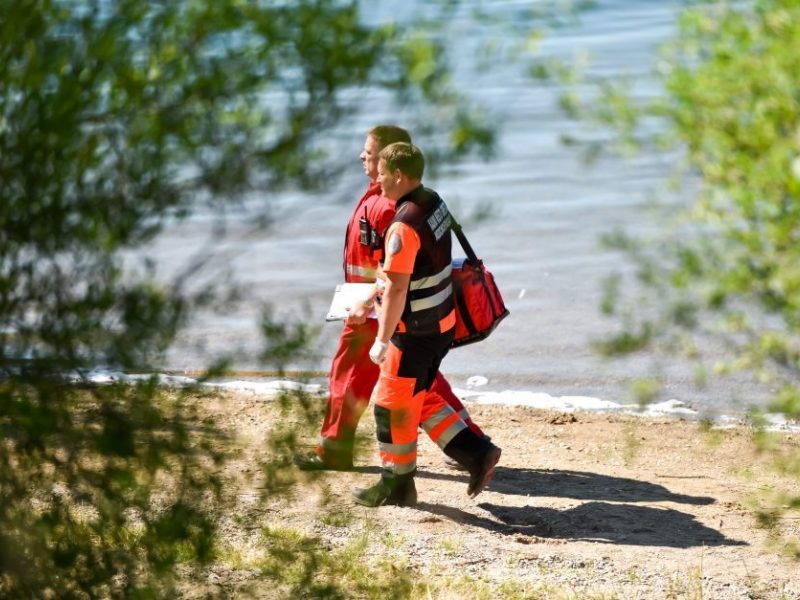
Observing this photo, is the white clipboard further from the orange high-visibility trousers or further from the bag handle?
the bag handle

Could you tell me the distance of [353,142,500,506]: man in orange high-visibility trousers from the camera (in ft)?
19.7

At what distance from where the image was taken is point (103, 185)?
3.26 metres

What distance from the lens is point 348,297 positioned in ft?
21.3

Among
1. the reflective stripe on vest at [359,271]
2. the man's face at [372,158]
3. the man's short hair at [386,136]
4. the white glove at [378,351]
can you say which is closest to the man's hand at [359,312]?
the reflective stripe on vest at [359,271]

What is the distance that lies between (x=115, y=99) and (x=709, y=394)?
279 inches

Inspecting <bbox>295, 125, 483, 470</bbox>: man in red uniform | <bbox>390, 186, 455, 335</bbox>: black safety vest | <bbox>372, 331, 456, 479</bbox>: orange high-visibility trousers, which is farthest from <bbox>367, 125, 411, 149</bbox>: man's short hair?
<bbox>372, 331, 456, 479</bbox>: orange high-visibility trousers

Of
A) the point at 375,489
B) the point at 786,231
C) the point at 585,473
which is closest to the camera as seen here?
the point at 786,231

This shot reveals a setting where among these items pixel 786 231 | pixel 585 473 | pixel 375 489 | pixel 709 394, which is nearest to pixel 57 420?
pixel 786 231

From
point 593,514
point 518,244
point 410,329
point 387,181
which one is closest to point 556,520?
point 593,514

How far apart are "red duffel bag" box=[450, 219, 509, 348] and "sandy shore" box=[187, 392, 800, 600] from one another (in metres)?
0.74

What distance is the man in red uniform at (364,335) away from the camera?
645 cm

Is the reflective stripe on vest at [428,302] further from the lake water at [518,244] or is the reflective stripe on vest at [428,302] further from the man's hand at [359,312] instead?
the lake water at [518,244]

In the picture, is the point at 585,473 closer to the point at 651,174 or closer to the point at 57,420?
the point at 57,420

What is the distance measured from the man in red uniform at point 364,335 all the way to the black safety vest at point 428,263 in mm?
266
